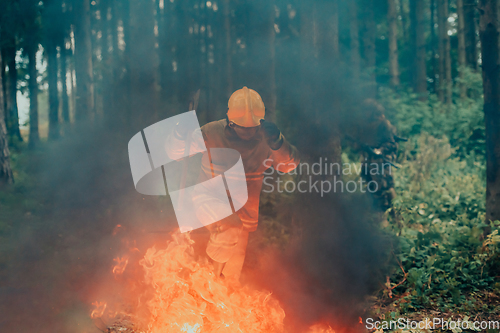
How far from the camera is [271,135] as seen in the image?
337 centimetres

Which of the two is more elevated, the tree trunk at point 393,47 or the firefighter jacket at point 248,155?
the tree trunk at point 393,47

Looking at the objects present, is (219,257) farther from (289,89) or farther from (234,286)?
(289,89)

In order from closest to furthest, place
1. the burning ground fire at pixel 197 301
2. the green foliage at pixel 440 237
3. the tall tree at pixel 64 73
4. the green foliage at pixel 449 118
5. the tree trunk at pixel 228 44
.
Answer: the burning ground fire at pixel 197 301 < the green foliage at pixel 440 237 < the green foliage at pixel 449 118 < the tree trunk at pixel 228 44 < the tall tree at pixel 64 73

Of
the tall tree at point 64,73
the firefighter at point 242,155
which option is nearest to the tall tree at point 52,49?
the tall tree at point 64,73

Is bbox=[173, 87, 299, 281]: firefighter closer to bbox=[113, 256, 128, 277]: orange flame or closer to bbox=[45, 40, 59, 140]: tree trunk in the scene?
bbox=[113, 256, 128, 277]: orange flame

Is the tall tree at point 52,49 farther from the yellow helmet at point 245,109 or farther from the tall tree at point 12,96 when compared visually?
the yellow helmet at point 245,109

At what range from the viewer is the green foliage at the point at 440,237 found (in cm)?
466

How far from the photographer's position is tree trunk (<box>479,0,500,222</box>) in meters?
5.44

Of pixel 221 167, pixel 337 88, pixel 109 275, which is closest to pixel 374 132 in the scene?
pixel 337 88

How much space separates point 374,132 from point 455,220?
2.87m

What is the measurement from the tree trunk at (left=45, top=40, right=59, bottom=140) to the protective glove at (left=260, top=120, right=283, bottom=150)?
1517 cm

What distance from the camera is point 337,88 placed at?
4344 mm

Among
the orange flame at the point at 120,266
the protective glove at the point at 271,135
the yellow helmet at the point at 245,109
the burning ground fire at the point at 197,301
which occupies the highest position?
the yellow helmet at the point at 245,109

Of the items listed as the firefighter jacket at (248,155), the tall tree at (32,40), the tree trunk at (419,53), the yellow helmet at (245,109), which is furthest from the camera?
the tree trunk at (419,53)
